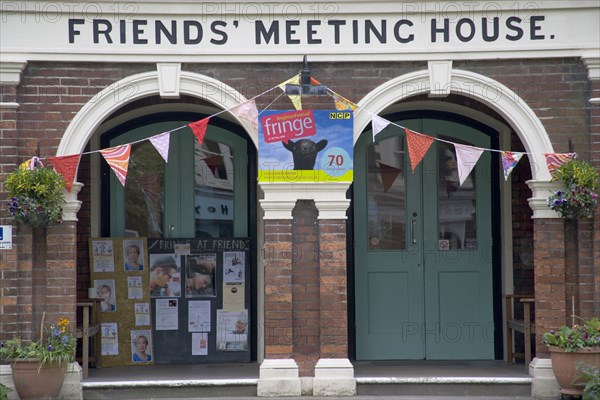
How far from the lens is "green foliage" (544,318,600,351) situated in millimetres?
8898

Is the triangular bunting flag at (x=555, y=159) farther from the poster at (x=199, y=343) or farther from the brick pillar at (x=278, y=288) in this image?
A: the poster at (x=199, y=343)

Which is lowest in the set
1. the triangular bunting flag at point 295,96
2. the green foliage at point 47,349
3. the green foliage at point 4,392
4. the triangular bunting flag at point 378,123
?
the green foliage at point 4,392

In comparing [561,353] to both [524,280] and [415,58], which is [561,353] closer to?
[524,280]

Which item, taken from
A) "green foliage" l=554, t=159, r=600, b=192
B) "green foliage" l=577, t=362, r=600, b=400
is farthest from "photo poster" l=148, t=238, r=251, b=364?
"green foliage" l=577, t=362, r=600, b=400

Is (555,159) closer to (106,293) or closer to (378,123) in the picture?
(378,123)

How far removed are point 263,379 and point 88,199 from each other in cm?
316

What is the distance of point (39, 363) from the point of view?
8805 mm

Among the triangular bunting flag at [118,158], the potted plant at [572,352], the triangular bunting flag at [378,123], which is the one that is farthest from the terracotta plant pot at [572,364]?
the triangular bunting flag at [118,158]

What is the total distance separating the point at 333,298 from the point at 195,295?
7.38ft

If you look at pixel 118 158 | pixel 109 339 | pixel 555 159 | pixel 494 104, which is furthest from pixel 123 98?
pixel 555 159

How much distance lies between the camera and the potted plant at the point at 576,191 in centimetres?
904

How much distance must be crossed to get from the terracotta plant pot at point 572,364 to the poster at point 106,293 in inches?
194

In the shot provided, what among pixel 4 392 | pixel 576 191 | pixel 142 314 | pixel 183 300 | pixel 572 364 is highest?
pixel 576 191

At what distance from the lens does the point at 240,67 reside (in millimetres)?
9477
